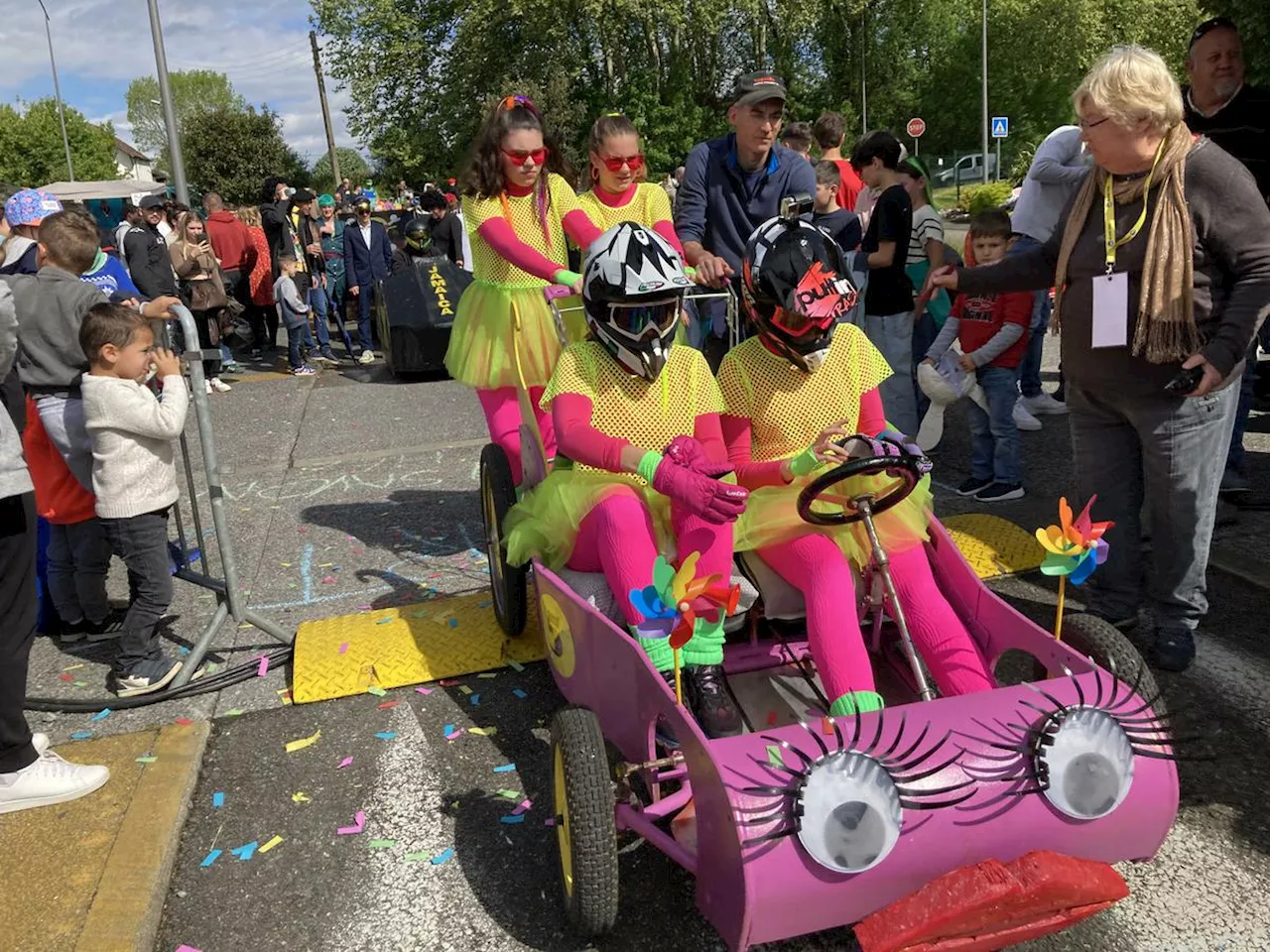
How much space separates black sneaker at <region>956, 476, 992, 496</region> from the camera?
5500 millimetres

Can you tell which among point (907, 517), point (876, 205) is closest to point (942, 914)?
point (907, 517)

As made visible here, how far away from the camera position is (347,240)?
11312 mm

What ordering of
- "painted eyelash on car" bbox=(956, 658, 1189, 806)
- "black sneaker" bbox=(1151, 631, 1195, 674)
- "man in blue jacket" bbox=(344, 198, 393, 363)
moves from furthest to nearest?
1. "man in blue jacket" bbox=(344, 198, 393, 363)
2. "black sneaker" bbox=(1151, 631, 1195, 674)
3. "painted eyelash on car" bbox=(956, 658, 1189, 806)

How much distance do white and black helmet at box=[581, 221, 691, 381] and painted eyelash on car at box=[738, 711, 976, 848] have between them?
4.56 ft

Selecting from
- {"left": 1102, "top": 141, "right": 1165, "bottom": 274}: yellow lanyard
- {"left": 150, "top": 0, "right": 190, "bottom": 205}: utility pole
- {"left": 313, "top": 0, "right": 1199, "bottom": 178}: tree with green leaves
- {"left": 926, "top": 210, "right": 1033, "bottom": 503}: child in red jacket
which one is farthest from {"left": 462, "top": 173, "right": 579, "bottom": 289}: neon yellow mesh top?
{"left": 313, "top": 0, "right": 1199, "bottom": 178}: tree with green leaves

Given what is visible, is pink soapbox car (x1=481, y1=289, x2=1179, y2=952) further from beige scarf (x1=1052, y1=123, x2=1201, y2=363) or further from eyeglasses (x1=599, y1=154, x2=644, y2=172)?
eyeglasses (x1=599, y1=154, x2=644, y2=172)

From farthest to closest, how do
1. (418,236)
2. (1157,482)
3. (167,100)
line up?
(418,236), (167,100), (1157,482)

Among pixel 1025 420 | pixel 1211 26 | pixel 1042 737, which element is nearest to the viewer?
pixel 1042 737

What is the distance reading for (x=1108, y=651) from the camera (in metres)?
2.51

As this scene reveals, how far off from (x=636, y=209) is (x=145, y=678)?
2.77 m

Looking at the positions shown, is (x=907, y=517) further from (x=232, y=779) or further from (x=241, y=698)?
(x=241, y=698)

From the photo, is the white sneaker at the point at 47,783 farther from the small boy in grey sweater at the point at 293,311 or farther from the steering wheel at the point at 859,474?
the small boy in grey sweater at the point at 293,311

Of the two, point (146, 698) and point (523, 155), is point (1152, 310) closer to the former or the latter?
point (523, 155)

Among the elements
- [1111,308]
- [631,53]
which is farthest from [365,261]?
[631,53]
